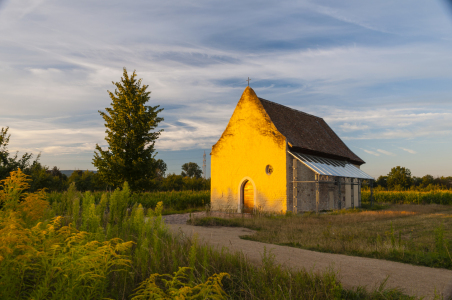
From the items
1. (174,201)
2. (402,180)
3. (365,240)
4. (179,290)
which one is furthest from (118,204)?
(402,180)

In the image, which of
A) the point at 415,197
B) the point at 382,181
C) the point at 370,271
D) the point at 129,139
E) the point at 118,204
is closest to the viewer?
the point at 370,271

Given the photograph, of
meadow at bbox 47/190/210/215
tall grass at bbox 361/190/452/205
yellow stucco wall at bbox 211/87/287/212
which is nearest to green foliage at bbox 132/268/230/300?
yellow stucco wall at bbox 211/87/287/212

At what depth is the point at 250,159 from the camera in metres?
21.6

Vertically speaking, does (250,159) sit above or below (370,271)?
above

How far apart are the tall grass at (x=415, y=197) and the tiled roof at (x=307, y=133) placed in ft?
30.3

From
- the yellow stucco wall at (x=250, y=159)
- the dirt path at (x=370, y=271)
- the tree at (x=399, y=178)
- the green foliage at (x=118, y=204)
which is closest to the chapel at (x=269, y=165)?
the yellow stucco wall at (x=250, y=159)

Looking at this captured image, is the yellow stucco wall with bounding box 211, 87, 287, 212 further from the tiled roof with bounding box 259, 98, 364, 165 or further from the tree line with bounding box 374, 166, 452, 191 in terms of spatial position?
the tree line with bounding box 374, 166, 452, 191

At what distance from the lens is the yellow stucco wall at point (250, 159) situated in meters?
20.3

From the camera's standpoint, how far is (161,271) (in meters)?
5.52

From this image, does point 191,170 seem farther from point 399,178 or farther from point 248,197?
point 248,197

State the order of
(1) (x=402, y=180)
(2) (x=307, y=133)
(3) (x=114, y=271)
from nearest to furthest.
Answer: (3) (x=114, y=271), (2) (x=307, y=133), (1) (x=402, y=180)

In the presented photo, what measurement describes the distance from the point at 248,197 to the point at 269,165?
272cm

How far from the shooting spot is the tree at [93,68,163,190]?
20.5 metres

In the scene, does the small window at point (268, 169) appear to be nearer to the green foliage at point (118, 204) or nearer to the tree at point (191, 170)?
the green foliage at point (118, 204)
